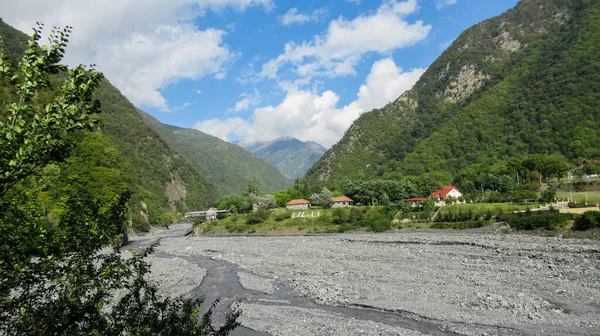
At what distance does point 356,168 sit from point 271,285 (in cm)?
16246

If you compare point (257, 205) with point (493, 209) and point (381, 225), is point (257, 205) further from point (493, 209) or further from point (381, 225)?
point (493, 209)

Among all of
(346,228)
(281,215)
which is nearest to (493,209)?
(346,228)

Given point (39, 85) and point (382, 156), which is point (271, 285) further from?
point (382, 156)

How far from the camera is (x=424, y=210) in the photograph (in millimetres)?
74875

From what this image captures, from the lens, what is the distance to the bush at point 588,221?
153 ft

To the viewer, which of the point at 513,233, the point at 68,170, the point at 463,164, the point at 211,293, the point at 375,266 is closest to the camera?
the point at 211,293

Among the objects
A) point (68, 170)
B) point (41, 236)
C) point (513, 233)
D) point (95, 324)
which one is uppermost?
point (68, 170)

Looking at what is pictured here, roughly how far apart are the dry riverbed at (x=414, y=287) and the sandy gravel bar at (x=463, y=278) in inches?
2.6

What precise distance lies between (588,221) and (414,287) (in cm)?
3577

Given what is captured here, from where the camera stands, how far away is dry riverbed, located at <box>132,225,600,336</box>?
1956 cm

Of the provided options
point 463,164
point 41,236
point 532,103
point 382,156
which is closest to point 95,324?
point 41,236

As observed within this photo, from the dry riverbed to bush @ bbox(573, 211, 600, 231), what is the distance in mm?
7082

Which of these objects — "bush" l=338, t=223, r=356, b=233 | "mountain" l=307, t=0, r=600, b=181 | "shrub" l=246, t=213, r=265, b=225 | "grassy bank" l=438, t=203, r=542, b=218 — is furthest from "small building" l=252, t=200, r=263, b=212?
"mountain" l=307, t=0, r=600, b=181

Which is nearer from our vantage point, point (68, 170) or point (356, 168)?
point (68, 170)
